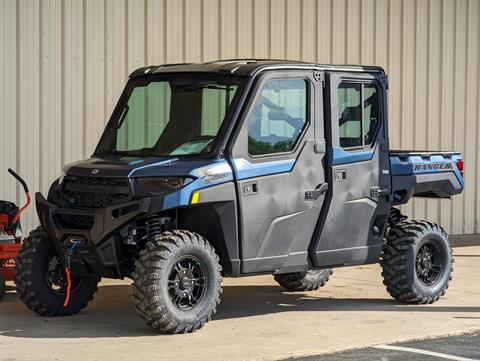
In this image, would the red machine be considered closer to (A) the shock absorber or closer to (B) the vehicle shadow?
(B) the vehicle shadow

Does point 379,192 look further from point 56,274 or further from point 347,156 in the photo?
point 56,274

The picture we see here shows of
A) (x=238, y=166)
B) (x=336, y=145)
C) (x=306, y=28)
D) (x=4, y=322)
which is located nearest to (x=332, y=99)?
(x=336, y=145)

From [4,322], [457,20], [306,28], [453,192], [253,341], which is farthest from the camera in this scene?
[457,20]

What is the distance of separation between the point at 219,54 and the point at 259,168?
213 inches

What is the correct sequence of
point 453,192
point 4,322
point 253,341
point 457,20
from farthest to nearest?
point 457,20, point 453,192, point 4,322, point 253,341

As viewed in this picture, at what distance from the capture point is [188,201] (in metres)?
10.2

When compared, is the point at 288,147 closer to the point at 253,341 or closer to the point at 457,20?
the point at 253,341

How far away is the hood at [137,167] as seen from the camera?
10.4m

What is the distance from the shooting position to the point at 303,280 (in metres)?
12.8

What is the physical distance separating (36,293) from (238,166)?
2.07 m

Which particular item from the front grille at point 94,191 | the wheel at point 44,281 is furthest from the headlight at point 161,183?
the wheel at point 44,281

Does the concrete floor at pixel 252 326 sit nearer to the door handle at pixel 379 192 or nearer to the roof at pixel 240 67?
the door handle at pixel 379 192

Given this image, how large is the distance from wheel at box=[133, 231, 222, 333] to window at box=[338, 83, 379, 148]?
1895mm

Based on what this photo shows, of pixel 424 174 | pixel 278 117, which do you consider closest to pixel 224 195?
pixel 278 117
